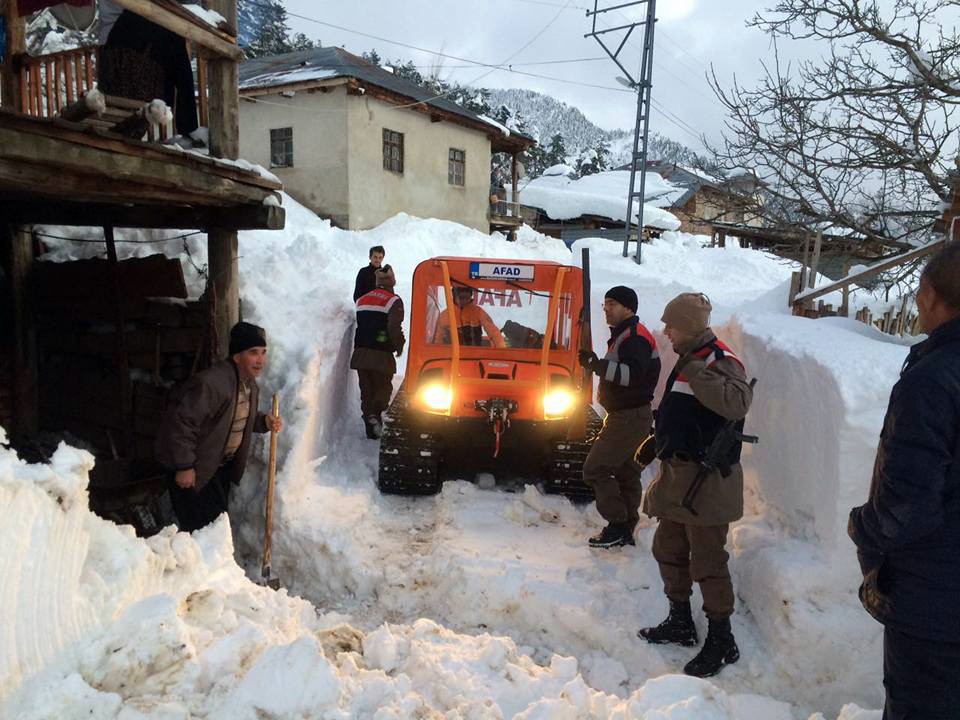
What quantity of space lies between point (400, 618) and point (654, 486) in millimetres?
1815

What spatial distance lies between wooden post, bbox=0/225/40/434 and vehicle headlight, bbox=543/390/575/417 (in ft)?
15.5

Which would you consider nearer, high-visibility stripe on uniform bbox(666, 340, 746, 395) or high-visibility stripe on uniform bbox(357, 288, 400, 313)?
→ high-visibility stripe on uniform bbox(666, 340, 746, 395)

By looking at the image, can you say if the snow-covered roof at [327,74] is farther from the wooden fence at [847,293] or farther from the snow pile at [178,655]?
the snow pile at [178,655]

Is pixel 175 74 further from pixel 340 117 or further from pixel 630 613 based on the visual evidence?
pixel 340 117

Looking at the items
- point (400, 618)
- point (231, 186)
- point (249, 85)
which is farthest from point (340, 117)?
point (400, 618)

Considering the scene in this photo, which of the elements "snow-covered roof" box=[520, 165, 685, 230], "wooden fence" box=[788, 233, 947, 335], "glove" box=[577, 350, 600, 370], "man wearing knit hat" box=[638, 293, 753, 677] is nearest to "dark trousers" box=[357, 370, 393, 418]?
"glove" box=[577, 350, 600, 370]

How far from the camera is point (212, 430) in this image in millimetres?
3920

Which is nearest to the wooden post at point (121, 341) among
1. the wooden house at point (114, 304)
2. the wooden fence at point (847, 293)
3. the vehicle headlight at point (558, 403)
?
the wooden house at point (114, 304)

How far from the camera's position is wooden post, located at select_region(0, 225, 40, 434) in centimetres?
575

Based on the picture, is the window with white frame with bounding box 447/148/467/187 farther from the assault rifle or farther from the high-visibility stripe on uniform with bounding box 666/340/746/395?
the assault rifle

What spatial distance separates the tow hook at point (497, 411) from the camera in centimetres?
525

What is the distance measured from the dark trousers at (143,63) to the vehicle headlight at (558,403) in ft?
13.6

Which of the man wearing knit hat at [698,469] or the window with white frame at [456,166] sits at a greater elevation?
the window with white frame at [456,166]

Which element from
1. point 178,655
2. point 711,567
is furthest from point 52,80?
point 711,567
